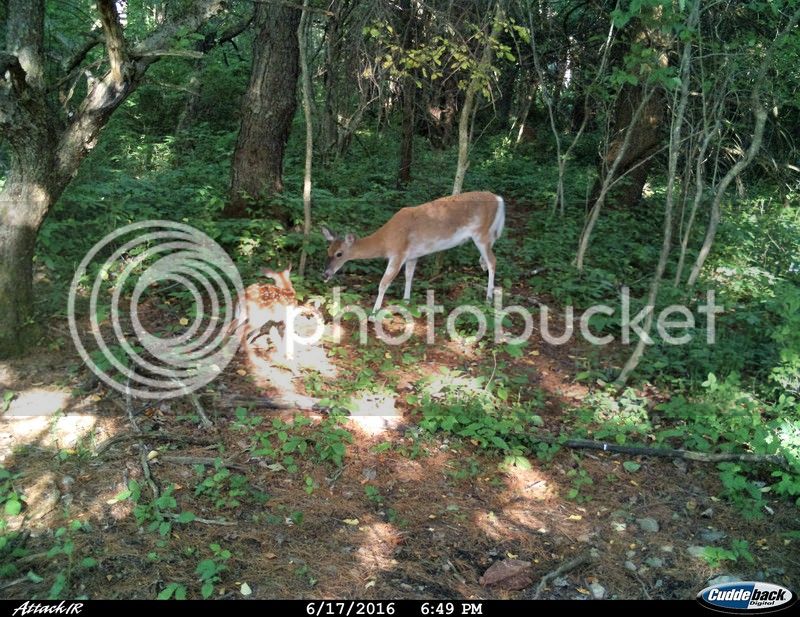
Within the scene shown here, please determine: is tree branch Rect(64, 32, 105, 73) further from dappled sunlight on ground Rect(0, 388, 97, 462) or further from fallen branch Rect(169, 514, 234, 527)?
fallen branch Rect(169, 514, 234, 527)

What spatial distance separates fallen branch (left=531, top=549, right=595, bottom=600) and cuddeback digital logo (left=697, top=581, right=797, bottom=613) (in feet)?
2.12

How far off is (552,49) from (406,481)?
10861 mm

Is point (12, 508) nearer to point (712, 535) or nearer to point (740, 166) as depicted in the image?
point (712, 535)

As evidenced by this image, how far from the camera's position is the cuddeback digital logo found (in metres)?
3.68

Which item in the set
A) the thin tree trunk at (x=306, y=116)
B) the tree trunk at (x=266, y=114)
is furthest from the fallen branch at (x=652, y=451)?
the tree trunk at (x=266, y=114)

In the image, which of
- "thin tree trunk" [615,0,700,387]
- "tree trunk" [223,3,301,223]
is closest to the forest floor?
"thin tree trunk" [615,0,700,387]

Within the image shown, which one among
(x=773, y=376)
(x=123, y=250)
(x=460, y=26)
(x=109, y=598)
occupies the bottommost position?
(x=109, y=598)

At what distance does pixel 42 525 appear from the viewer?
12.8ft

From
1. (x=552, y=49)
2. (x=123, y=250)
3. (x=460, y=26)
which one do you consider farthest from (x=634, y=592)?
(x=552, y=49)

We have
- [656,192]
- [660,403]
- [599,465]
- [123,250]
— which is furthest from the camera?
[656,192]

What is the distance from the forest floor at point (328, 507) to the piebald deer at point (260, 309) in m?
0.67

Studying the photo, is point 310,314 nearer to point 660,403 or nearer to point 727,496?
point 660,403

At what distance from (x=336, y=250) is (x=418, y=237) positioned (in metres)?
1.04

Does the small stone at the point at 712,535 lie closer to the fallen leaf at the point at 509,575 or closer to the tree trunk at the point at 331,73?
the fallen leaf at the point at 509,575
